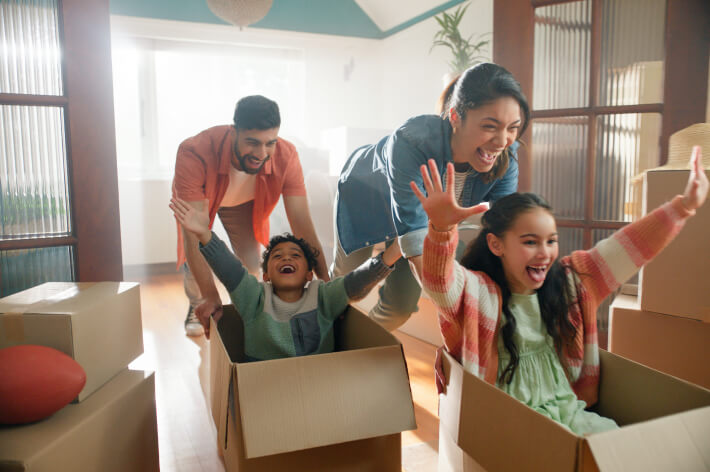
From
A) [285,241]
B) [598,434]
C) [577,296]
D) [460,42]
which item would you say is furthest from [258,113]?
[460,42]

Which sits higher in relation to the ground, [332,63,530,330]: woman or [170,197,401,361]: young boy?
[332,63,530,330]: woman

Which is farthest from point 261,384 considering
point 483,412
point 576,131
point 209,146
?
point 576,131

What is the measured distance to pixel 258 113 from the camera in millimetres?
1659

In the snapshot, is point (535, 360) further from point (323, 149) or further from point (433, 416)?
point (323, 149)

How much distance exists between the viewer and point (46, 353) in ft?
3.37

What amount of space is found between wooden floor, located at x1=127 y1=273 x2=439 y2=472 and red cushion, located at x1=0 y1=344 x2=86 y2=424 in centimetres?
47

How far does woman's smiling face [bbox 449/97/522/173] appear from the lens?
4.23 feet

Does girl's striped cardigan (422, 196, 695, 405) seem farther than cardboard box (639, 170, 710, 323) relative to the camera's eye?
No

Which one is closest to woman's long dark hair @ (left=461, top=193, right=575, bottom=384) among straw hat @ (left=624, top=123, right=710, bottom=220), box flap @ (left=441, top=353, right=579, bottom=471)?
box flap @ (left=441, top=353, right=579, bottom=471)

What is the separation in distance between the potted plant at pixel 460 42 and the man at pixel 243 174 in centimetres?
178

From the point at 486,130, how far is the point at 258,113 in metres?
0.71

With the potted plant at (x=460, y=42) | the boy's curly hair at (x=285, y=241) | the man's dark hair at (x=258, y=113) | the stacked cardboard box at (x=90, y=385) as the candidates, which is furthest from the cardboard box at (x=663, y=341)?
the potted plant at (x=460, y=42)

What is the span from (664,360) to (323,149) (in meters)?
3.15

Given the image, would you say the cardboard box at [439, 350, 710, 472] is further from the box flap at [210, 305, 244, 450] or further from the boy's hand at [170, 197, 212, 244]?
the boy's hand at [170, 197, 212, 244]
